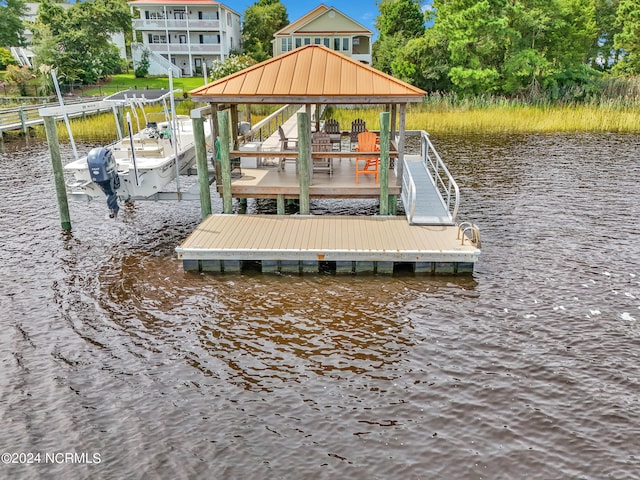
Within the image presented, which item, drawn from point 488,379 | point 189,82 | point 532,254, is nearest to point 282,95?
point 532,254

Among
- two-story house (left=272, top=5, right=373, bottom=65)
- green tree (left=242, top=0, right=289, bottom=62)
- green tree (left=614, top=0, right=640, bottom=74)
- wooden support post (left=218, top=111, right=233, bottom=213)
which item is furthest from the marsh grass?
green tree (left=242, top=0, right=289, bottom=62)

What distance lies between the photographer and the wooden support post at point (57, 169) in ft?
40.5

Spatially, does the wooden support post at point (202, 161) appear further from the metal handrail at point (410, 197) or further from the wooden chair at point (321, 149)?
the metal handrail at point (410, 197)

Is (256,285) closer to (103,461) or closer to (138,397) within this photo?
(138,397)

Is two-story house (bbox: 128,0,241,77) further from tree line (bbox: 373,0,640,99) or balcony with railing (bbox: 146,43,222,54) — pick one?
tree line (bbox: 373,0,640,99)

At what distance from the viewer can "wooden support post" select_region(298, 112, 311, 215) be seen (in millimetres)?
11984

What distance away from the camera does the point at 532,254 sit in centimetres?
1232

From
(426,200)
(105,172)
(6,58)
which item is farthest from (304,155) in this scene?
(6,58)

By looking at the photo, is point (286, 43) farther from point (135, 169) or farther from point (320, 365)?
point (320, 365)

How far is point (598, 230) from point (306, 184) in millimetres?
7473

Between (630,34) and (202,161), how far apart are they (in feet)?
133

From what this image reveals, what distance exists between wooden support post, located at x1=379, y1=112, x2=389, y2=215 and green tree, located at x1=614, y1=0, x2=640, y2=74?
38.1 meters

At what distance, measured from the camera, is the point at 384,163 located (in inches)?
484

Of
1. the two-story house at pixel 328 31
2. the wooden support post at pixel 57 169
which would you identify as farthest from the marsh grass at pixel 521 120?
the two-story house at pixel 328 31
